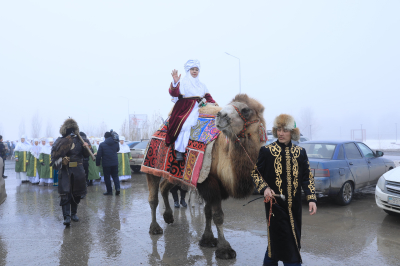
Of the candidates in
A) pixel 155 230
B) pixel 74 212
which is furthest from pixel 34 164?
pixel 155 230

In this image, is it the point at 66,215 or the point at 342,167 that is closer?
the point at 66,215

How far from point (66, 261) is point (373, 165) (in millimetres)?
7878

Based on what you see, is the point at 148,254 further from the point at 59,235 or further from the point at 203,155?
the point at 59,235

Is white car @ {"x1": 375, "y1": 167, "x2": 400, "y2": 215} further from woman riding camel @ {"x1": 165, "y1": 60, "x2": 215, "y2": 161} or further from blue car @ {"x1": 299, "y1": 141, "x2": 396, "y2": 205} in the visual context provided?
woman riding camel @ {"x1": 165, "y1": 60, "x2": 215, "y2": 161}

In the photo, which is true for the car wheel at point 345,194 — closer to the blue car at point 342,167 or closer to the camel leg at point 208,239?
the blue car at point 342,167

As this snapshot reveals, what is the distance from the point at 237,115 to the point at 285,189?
47.7 inches

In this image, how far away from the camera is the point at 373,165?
28.7 ft

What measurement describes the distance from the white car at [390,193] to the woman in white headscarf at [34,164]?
1282cm

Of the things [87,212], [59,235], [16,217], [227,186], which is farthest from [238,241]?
[16,217]

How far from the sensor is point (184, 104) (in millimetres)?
5320

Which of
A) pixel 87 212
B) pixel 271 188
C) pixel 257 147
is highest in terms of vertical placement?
pixel 257 147

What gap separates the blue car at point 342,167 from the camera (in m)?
7.48

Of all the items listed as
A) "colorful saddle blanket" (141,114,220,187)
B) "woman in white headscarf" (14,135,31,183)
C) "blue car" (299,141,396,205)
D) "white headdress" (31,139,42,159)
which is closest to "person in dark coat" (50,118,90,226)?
"colorful saddle blanket" (141,114,220,187)

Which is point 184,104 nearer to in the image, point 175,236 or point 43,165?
point 175,236
